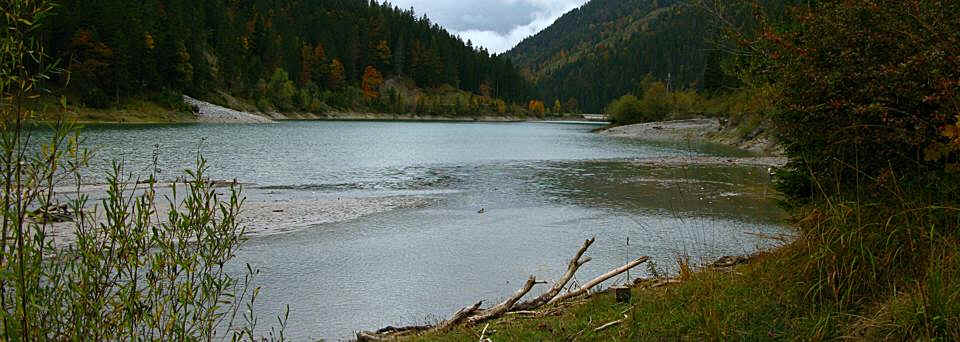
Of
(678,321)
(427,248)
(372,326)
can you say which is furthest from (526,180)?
(678,321)

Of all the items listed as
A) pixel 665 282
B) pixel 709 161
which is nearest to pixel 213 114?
pixel 709 161

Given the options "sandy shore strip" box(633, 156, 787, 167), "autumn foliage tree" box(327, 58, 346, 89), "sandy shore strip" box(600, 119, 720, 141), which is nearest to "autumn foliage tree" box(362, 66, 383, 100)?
"autumn foliage tree" box(327, 58, 346, 89)

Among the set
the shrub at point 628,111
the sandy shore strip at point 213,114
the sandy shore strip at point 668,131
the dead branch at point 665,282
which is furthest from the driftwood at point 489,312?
the shrub at point 628,111

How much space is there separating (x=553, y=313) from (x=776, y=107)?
3.29 meters

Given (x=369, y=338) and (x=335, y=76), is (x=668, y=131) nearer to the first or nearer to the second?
(x=369, y=338)

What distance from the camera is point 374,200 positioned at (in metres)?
21.2

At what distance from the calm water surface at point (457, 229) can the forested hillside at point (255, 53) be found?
29.9ft

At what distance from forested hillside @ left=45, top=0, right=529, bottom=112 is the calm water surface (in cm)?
911

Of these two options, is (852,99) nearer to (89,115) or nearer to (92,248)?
(92,248)

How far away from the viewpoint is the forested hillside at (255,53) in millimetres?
75062

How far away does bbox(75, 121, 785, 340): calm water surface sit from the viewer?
33.4 ft

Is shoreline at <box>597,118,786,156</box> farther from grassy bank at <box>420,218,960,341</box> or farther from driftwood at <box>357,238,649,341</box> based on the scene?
grassy bank at <box>420,218,960,341</box>

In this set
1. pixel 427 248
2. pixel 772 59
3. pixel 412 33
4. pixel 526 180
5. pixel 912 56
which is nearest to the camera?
pixel 912 56

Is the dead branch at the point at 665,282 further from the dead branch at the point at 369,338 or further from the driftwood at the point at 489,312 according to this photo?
the dead branch at the point at 369,338
